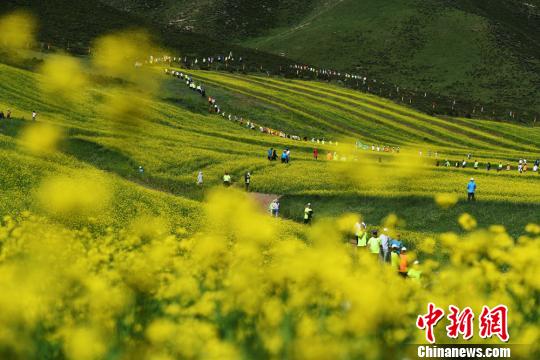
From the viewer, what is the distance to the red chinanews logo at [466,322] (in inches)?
371

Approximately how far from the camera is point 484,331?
9406 mm

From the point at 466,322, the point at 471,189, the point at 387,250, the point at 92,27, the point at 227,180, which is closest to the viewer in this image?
the point at 466,322

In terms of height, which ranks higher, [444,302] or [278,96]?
[444,302]

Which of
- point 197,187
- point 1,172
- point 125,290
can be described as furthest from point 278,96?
point 125,290

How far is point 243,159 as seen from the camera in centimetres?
6316

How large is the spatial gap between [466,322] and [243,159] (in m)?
54.0

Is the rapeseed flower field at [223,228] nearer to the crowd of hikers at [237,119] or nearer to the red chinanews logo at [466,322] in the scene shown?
the red chinanews logo at [466,322]

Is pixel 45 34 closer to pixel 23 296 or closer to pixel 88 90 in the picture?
pixel 88 90

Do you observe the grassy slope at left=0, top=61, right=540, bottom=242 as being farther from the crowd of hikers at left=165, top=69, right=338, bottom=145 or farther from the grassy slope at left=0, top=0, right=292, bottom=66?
the grassy slope at left=0, top=0, right=292, bottom=66

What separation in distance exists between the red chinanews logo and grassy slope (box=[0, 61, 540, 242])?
19.6m

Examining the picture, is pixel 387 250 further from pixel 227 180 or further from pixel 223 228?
pixel 227 180

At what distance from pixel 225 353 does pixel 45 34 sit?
140m

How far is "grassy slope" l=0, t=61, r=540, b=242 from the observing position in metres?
37.9

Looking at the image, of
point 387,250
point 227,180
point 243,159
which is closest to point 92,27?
point 243,159
